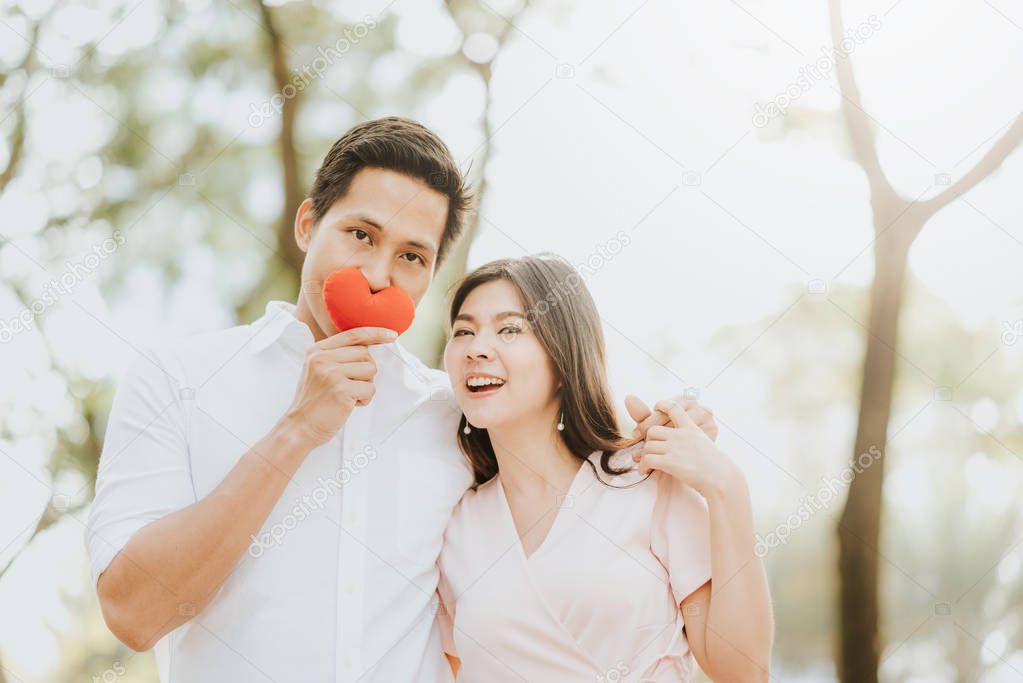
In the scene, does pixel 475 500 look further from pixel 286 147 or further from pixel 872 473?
pixel 286 147

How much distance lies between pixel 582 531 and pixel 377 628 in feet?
1.54

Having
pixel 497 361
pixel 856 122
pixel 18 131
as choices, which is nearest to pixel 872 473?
pixel 856 122

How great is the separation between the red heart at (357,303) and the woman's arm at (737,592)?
721mm

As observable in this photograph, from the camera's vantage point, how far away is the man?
1.53 meters

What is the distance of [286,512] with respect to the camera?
1.67 metres

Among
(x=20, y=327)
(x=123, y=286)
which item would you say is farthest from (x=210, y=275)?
(x=20, y=327)

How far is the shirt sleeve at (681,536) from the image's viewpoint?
5.84 ft

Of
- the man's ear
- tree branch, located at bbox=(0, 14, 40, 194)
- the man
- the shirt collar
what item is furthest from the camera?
tree branch, located at bbox=(0, 14, 40, 194)

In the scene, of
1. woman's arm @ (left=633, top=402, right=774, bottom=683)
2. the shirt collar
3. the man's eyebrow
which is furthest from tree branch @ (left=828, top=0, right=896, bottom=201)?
the shirt collar

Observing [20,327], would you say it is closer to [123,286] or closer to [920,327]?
[123,286]

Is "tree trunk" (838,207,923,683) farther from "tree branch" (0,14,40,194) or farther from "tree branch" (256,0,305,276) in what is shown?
"tree branch" (0,14,40,194)

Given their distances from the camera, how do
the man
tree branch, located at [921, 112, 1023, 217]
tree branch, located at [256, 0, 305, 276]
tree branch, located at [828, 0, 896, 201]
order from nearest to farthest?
the man, tree branch, located at [921, 112, 1023, 217], tree branch, located at [828, 0, 896, 201], tree branch, located at [256, 0, 305, 276]

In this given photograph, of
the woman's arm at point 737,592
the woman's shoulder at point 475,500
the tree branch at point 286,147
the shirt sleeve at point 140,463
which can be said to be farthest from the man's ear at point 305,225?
the tree branch at point 286,147

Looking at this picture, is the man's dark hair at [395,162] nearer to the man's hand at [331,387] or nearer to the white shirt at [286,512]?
the white shirt at [286,512]
